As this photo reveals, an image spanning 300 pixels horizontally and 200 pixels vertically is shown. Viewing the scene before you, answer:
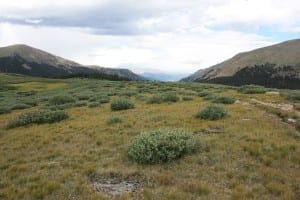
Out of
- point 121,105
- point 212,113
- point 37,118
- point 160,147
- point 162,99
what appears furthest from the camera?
point 162,99

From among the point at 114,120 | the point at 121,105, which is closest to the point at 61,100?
the point at 121,105

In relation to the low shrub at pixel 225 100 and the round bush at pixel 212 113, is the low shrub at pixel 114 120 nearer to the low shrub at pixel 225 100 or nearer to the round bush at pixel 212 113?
the round bush at pixel 212 113

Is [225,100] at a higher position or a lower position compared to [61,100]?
higher

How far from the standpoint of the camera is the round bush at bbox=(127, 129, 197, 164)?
1148cm

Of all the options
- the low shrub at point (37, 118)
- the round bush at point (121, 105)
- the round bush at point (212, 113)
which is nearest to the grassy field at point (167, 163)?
the round bush at point (212, 113)

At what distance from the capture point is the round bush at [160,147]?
11.5m

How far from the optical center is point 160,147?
11.9 meters

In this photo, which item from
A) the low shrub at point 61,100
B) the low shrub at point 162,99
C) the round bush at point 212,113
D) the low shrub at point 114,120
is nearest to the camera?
the round bush at point 212,113

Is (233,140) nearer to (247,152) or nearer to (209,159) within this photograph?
(247,152)

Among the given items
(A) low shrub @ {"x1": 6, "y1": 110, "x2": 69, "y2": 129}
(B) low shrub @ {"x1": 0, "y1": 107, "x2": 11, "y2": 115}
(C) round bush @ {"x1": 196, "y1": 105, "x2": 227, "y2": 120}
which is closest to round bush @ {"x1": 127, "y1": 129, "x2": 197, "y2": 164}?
(C) round bush @ {"x1": 196, "y1": 105, "x2": 227, "y2": 120}

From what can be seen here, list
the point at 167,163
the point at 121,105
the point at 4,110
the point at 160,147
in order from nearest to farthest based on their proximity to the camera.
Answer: the point at 167,163
the point at 160,147
the point at 121,105
the point at 4,110

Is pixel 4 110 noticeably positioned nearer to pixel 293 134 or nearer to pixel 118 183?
pixel 118 183

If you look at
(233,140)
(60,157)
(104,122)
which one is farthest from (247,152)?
(104,122)

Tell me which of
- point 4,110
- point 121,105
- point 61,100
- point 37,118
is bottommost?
point 4,110
